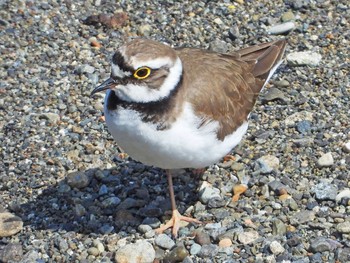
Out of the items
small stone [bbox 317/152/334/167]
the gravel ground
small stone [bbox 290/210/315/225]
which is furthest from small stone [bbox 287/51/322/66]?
small stone [bbox 290/210/315/225]

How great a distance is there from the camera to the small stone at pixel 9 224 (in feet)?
22.9

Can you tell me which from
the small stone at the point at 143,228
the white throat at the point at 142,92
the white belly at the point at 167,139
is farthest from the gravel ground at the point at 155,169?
the white throat at the point at 142,92

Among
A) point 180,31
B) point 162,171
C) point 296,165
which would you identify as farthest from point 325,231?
point 180,31

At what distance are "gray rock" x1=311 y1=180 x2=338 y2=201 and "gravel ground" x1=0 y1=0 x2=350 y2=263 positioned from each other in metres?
0.01

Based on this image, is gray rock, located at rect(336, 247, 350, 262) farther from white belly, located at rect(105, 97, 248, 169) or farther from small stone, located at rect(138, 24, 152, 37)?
small stone, located at rect(138, 24, 152, 37)

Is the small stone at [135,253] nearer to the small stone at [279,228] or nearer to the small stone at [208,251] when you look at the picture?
the small stone at [208,251]

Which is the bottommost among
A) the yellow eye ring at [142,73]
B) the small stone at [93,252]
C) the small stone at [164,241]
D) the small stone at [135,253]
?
the small stone at [93,252]

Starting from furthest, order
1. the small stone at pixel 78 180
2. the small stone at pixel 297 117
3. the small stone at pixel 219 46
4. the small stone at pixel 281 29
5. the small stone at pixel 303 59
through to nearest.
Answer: the small stone at pixel 281 29
the small stone at pixel 219 46
the small stone at pixel 303 59
the small stone at pixel 297 117
the small stone at pixel 78 180

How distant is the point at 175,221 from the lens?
6992mm

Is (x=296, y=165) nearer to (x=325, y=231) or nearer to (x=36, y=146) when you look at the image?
(x=325, y=231)

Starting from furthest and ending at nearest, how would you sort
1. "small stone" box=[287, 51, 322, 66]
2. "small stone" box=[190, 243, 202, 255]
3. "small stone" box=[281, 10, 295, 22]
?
"small stone" box=[281, 10, 295, 22], "small stone" box=[287, 51, 322, 66], "small stone" box=[190, 243, 202, 255]

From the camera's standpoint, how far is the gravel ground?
268 inches

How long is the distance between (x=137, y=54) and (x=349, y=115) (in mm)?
2948

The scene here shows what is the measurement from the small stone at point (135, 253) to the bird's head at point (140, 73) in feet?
4.44
